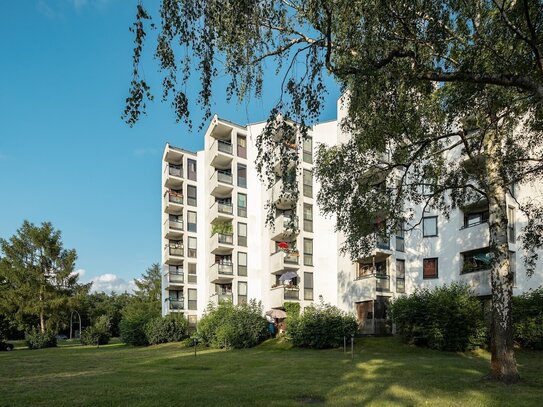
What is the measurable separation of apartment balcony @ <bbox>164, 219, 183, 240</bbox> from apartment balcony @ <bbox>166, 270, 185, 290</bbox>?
4258 millimetres

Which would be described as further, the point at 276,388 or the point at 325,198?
the point at 325,198

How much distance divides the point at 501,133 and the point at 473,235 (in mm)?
18846

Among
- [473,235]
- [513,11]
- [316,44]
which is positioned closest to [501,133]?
[513,11]

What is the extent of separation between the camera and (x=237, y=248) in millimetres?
43344

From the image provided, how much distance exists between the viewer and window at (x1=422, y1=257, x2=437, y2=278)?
34.4 meters

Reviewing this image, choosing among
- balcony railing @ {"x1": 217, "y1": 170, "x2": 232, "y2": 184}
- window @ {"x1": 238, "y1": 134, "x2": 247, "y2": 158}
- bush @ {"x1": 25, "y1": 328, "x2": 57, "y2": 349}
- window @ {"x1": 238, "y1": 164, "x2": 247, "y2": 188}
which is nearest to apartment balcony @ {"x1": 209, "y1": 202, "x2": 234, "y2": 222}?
balcony railing @ {"x1": 217, "y1": 170, "x2": 232, "y2": 184}

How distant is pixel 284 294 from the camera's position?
37656 millimetres

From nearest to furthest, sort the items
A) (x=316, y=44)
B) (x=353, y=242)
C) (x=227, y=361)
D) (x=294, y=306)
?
(x=316, y=44) → (x=353, y=242) → (x=227, y=361) → (x=294, y=306)

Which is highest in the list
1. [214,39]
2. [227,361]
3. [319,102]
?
[214,39]

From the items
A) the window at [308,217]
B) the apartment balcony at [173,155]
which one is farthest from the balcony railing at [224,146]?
the window at [308,217]

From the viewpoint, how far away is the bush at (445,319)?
2517 cm

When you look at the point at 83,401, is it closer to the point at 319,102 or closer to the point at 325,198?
the point at 319,102

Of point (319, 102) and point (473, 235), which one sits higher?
point (319, 102)

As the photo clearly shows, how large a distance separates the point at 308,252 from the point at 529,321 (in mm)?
18709
